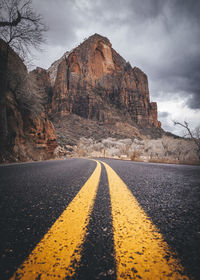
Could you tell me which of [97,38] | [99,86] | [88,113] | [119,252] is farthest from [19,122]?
[97,38]

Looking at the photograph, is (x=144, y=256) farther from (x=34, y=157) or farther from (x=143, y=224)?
(x=34, y=157)

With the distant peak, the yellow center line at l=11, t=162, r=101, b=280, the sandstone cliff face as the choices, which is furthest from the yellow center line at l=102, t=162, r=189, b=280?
the distant peak

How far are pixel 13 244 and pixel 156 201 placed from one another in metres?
0.94

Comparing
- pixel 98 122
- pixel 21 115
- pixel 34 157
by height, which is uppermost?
pixel 98 122

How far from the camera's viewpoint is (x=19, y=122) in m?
6.84

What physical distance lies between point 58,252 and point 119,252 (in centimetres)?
22

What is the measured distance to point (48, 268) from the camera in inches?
15.4

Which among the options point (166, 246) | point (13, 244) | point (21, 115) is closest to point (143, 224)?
point (166, 246)

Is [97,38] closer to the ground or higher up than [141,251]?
higher up

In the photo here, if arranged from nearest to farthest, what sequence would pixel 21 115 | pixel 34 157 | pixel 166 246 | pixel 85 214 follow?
1. pixel 166 246
2. pixel 85 214
3. pixel 34 157
4. pixel 21 115

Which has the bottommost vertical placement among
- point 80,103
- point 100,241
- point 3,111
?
point 100,241

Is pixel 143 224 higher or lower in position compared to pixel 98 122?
lower

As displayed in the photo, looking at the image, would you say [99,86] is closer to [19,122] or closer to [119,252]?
[19,122]

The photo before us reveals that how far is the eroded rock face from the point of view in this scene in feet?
137
